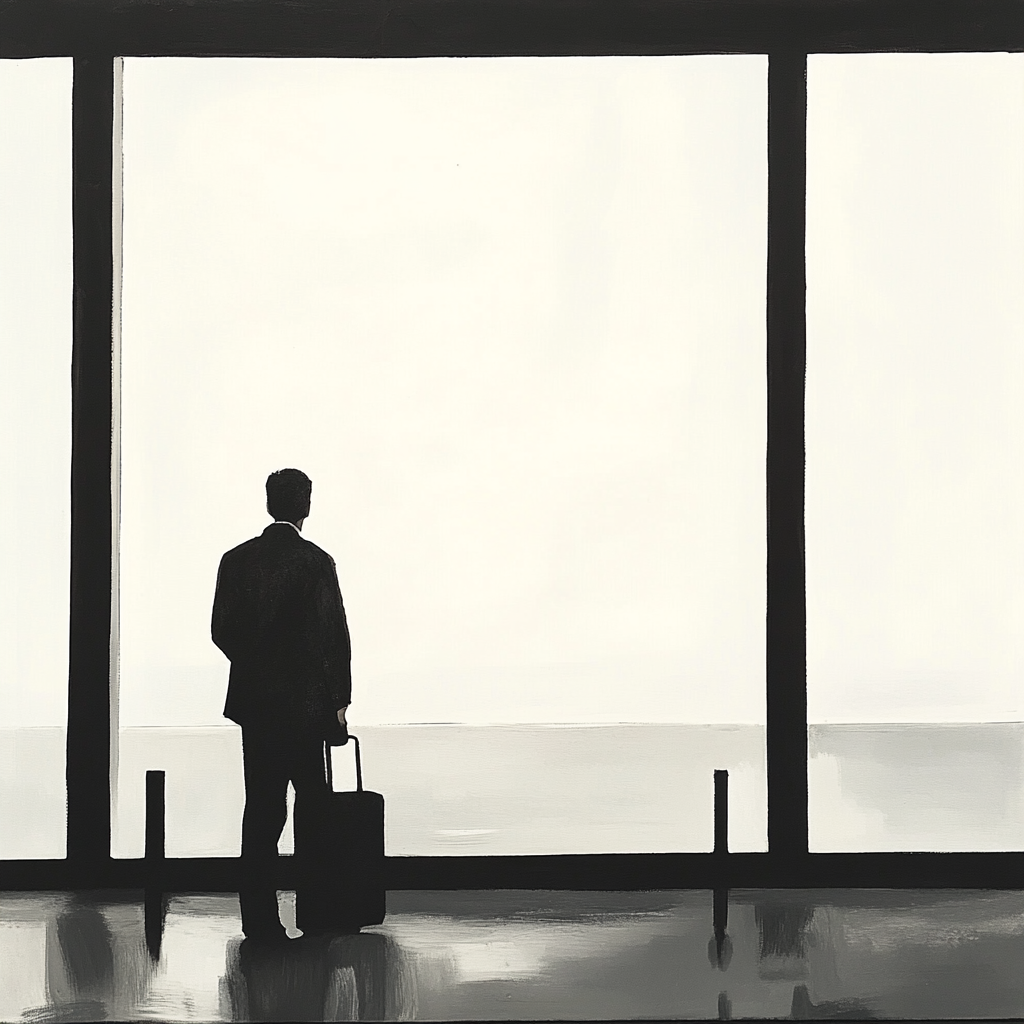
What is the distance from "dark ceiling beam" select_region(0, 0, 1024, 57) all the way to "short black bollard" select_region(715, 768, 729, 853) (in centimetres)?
297

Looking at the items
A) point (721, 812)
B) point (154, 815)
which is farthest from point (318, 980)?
point (721, 812)

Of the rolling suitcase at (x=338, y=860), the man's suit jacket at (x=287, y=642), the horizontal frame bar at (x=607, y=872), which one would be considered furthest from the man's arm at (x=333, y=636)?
the horizontal frame bar at (x=607, y=872)

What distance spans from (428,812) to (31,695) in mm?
8724

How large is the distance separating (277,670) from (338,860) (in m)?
0.74

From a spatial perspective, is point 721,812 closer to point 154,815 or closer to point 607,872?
point 607,872

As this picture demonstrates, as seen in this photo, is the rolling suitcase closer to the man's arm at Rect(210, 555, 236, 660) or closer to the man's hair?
the man's arm at Rect(210, 555, 236, 660)

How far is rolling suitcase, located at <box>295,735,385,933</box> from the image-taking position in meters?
4.53

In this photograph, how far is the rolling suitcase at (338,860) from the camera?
4531 mm

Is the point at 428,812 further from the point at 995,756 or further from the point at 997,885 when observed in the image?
the point at 995,756

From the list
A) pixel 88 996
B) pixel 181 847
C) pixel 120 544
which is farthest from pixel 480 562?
pixel 88 996

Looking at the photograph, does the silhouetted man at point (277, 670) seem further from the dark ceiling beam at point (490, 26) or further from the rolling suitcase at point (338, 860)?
the dark ceiling beam at point (490, 26)

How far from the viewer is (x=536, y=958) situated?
432 centimetres

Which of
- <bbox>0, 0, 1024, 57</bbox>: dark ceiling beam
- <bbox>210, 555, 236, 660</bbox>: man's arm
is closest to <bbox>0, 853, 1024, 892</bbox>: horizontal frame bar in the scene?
<bbox>210, 555, 236, 660</bbox>: man's arm

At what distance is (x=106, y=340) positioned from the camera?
532cm
